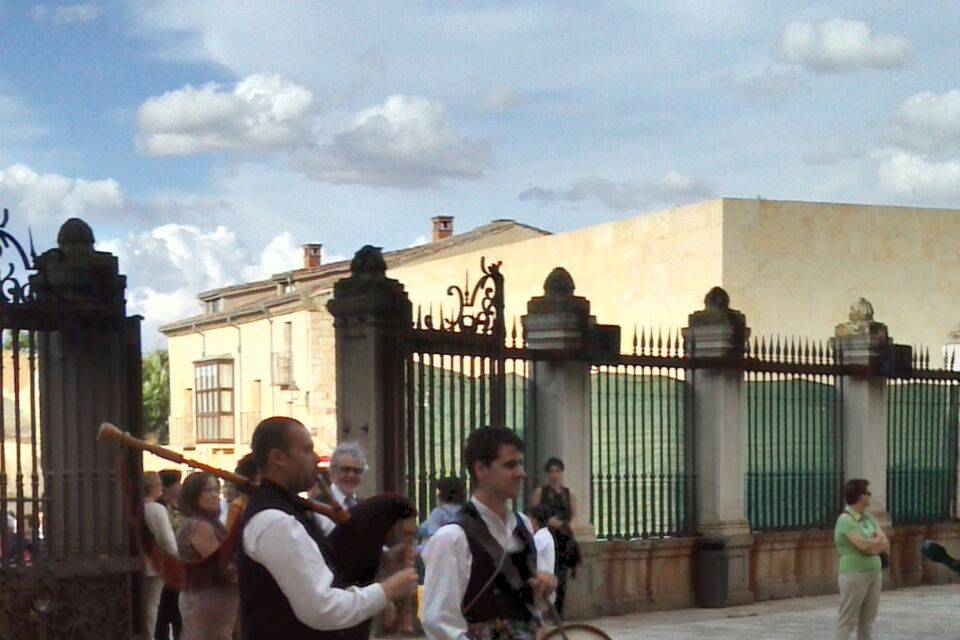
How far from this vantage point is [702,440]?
57.5 feet

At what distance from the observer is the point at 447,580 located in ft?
18.6

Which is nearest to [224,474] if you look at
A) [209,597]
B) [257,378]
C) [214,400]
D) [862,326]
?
[209,597]

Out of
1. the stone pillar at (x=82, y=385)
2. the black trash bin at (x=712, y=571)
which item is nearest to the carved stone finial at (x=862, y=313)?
the black trash bin at (x=712, y=571)

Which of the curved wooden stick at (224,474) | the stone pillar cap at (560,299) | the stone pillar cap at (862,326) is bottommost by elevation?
the curved wooden stick at (224,474)

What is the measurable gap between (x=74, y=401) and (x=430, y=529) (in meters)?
2.65

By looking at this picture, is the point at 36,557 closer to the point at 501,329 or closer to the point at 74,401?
the point at 74,401

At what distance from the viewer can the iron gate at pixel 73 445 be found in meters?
10.9

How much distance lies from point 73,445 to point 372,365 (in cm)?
263

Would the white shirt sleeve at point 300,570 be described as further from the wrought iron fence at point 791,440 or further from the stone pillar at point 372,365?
the wrought iron fence at point 791,440

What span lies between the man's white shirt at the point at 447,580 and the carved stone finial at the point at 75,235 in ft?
21.0

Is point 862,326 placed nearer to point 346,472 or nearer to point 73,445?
point 73,445

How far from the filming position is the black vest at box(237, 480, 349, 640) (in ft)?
16.2

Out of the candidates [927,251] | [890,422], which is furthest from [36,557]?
[927,251]

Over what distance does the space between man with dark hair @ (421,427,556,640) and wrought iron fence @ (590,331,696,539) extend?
10332mm
